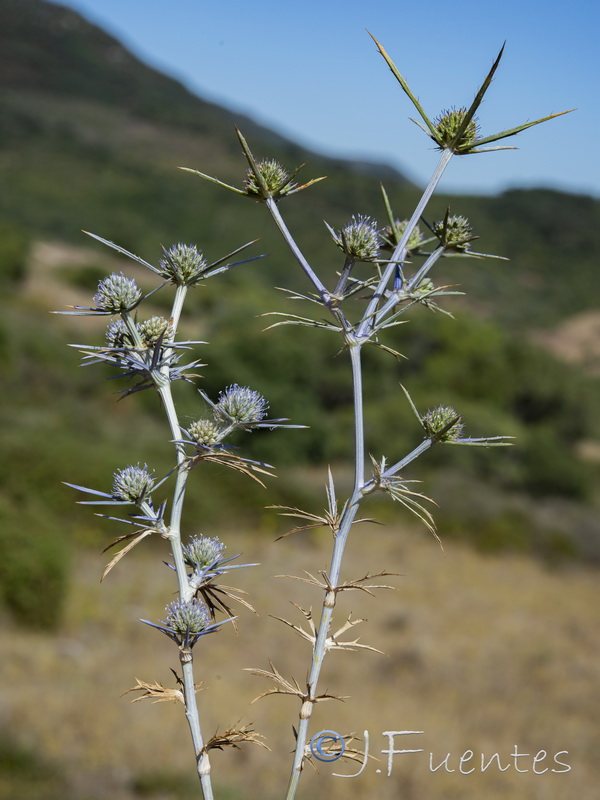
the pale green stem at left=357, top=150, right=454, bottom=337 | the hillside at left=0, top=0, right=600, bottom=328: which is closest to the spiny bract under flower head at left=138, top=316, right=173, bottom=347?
the pale green stem at left=357, top=150, right=454, bottom=337

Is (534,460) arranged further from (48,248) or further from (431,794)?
(48,248)

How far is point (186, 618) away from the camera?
1469 millimetres

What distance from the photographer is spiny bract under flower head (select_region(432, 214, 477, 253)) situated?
5.58 feet

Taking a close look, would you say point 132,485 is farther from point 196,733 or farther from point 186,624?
point 196,733

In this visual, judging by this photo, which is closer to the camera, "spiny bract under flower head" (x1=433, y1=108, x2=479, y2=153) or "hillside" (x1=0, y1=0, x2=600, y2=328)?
"spiny bract under flower head" (x1=433, y1=108, x2=479, y2=153)

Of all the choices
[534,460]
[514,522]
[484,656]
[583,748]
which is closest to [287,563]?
[484,656]

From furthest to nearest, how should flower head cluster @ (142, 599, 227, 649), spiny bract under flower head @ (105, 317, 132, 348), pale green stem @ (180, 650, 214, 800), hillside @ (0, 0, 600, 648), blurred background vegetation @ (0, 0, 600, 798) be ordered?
hillside @ (0, 0, 600, 648) < blurred background vegetation @ (0, 0, 600, 798) < spiny bract under flower head @ (105, 317, 132, 348) < flower head cluster @ (142, 599, 227, 649) < pale green stem @ (180, 650, 214, 800)

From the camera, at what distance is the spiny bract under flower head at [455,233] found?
1.70 metres

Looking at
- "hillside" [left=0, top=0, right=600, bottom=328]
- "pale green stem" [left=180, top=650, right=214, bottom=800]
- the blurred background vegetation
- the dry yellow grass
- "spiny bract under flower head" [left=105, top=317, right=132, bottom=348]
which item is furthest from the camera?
"hillside" [left=0, top=0, right=600, bottom=328]

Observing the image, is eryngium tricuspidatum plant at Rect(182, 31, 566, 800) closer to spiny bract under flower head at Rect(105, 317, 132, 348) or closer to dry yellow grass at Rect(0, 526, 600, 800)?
spiny bract under flower head at Rect(105, 317, 132, 348)

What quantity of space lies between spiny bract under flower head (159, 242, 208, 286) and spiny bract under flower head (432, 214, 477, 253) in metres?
0.57

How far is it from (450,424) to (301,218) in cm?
9365

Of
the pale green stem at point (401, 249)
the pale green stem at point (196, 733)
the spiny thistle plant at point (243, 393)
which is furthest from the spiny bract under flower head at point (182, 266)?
the pale green stem at point (196, 733)

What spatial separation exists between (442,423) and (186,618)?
0.74m
